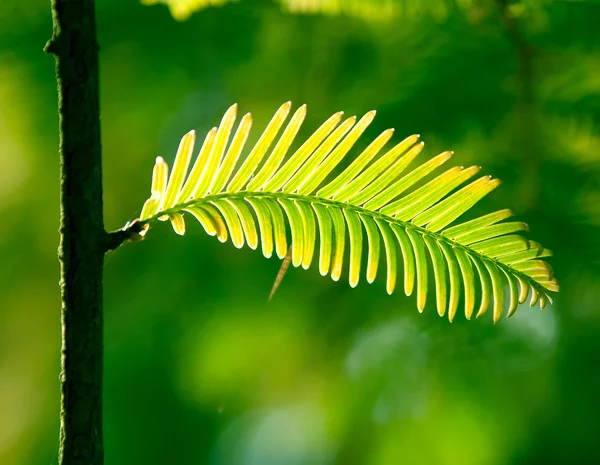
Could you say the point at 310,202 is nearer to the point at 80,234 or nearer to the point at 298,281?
the point at 80,234

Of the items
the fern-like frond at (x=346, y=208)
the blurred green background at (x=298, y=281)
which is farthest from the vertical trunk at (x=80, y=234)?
the blurred green background at (x=298, y=281)

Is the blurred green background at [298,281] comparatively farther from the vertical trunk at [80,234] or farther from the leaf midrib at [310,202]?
the vertical trunk at [80,234]

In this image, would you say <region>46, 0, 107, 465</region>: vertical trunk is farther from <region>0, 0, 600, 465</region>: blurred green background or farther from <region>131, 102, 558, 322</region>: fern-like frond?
<region>0, 0, 600, 465</region>: blurred green background

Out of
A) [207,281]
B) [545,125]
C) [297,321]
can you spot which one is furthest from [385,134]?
[207,281]

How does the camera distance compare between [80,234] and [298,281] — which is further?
[298,281]

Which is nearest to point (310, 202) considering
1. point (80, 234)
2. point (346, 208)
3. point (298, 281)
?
point (346, 208)

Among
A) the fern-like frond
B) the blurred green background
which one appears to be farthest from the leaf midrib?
the blurred green background

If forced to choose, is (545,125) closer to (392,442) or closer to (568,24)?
(568,24)
